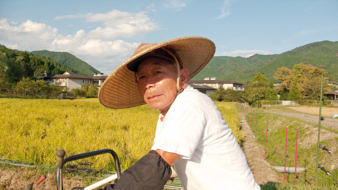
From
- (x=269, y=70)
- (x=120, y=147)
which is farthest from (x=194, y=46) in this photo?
(x=269, y=70)

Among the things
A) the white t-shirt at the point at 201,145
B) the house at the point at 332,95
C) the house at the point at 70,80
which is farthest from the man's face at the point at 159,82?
the house at the point at 332,95

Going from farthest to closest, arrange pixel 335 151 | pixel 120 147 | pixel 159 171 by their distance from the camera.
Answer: pixel 335 151
pixel 120 147
pixel 159 171

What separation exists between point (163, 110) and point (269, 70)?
461 feet

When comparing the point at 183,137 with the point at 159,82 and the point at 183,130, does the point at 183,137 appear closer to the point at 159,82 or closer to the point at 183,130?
the point at 183,130

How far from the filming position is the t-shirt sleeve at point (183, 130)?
729mm

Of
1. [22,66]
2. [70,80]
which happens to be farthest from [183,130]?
[22,66]

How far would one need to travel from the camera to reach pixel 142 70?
42.1 inches

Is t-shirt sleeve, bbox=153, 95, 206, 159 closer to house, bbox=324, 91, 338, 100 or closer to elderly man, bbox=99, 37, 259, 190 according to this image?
elderly man, bbox=99, 37, 259, 190

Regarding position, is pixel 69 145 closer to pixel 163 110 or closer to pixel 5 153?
pixel 5 153

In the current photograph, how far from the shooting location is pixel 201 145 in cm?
89

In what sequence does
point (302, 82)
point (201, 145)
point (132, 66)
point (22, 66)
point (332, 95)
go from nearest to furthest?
point (201, 145) < point (132, 66) < point (302, 82) < point (22, 66) < point (332, 95)

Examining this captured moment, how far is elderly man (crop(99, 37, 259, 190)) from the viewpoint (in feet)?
2.35

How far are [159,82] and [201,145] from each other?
1.04 feet

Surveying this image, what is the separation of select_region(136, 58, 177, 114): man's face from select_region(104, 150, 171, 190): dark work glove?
36 centimetres
